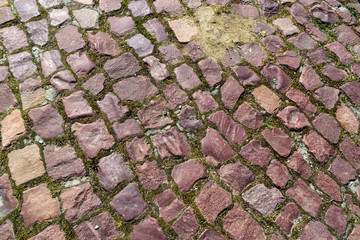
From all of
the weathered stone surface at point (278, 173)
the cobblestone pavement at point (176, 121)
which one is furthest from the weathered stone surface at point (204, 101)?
the weathered stone surface at point (278, 173)

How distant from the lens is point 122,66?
2.83m

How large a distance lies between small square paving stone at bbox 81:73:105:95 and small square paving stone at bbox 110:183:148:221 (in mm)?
887

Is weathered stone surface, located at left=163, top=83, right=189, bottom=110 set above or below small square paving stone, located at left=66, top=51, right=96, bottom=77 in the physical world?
below

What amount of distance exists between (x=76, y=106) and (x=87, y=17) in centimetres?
104

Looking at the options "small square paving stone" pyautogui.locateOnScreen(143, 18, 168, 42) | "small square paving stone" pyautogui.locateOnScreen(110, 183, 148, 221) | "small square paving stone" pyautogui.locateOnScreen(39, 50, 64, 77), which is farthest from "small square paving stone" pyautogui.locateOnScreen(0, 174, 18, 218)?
"small square paving stone" pyautogui.locateOnScreen(143, 18, 168, 42)

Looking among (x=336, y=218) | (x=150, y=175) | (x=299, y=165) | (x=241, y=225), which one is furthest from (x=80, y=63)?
(x=336, y=218)

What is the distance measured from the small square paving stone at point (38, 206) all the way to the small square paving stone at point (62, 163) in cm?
14

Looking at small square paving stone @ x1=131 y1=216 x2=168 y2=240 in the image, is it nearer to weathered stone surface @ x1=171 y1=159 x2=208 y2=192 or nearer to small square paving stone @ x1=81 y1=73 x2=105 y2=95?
weathered stone surface @ x1=171 y1=159 x2=208 y2=192

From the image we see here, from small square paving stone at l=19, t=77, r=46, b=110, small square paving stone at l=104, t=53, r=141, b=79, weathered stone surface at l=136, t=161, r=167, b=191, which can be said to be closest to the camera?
weathered stone surface at l=136, t=161, r=167, b=191

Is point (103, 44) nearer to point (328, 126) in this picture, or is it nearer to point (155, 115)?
point (155, 115)

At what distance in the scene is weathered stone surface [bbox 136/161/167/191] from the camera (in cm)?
233

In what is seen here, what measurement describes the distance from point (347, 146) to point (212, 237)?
4.74ft

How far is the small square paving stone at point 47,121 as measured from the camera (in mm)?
2457

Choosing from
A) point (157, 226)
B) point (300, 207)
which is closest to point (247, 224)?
point (300, 207)
